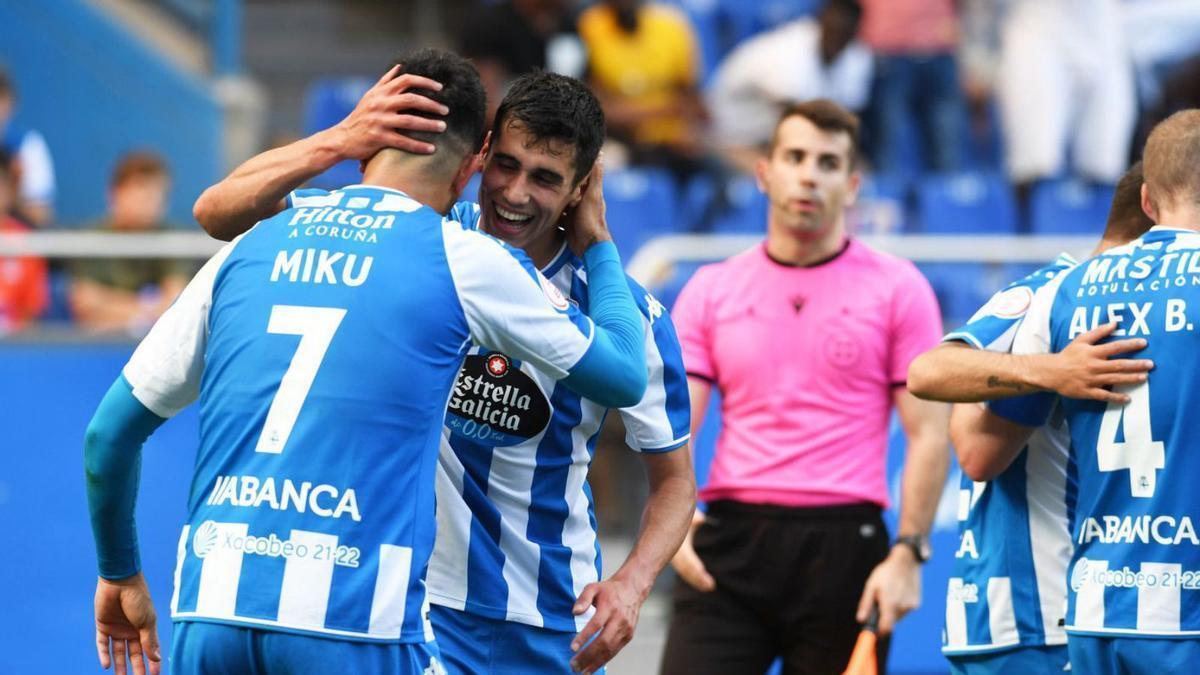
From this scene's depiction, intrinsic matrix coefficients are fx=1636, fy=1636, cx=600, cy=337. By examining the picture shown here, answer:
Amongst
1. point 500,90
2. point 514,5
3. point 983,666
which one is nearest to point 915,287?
point 983,666

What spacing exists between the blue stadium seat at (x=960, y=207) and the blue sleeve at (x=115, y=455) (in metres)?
7.79

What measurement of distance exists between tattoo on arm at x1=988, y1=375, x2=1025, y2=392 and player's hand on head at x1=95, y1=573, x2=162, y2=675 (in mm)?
2197

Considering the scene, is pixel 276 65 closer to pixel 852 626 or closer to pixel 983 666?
pixel 852 626

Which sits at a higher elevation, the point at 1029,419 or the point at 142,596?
the point at 1029,419

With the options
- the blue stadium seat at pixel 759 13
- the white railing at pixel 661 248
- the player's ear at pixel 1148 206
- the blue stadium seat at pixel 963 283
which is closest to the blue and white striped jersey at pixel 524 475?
the player's ear at pixel 1148 206

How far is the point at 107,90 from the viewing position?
12406 mm

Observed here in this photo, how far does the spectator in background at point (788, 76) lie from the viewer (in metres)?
11.0

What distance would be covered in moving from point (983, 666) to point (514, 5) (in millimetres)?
7198

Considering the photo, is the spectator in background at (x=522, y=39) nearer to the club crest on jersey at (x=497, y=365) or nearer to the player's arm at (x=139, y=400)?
the club crest on jersey at (x=497, y=365)

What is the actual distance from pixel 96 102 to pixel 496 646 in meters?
9.16

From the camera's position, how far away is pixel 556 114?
4.13m

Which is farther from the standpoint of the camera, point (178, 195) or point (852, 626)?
point (178, 195)

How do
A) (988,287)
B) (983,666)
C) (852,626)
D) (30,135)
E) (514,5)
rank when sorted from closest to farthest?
1. (983,666)
2. (852,626)
3. (988,287)
4. (30,135)
5. (514,5)

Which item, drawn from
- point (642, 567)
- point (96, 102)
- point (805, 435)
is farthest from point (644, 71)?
point (642, 567)
